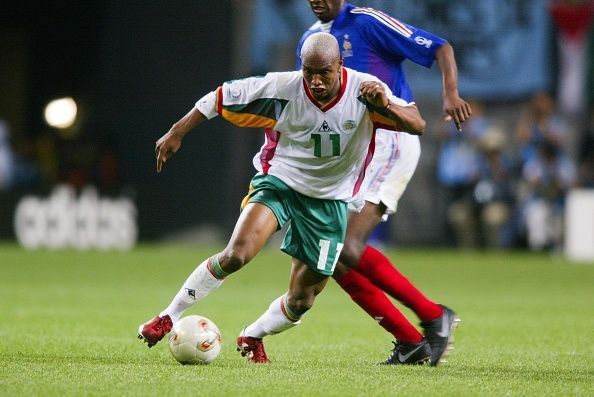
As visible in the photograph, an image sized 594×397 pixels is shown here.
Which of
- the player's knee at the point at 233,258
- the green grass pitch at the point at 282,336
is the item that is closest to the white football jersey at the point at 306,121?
the player's knee at the point at 233,258

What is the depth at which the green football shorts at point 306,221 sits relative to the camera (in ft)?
21.7

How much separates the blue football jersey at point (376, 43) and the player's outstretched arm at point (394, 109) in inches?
35.9

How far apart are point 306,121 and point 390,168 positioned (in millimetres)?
1008

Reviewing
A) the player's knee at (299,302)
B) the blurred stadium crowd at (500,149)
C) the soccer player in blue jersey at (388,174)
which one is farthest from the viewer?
the blurred stadium crowd at (500,149)

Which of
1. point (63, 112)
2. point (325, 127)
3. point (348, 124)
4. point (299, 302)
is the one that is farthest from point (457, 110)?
point (63, 112)

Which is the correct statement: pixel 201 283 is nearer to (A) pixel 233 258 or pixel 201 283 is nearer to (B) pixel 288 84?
(A) pixel 233 258

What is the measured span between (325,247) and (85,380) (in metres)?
1.61

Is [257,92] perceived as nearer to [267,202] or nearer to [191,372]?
[267,202]

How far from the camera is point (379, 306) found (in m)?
7.00

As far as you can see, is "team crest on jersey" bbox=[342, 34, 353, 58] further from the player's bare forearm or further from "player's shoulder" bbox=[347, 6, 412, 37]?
the player's bare forearm

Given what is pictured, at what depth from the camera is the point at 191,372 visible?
608 cm

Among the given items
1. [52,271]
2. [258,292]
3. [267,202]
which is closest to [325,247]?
[267,202]

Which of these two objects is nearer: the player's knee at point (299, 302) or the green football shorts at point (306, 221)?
the green football shorts at point (306, 221)

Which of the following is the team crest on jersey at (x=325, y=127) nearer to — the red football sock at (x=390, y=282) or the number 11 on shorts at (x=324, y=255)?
the number 11 on shorts at (x=324, y=255)
